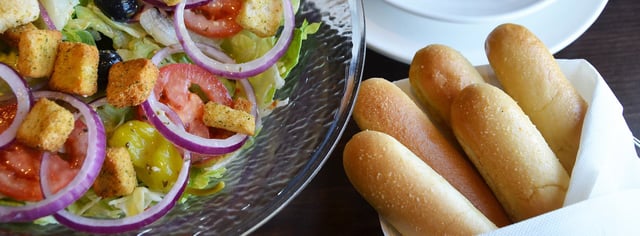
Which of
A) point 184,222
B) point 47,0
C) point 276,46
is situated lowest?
point 184,222

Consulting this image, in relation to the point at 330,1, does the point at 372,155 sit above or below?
below

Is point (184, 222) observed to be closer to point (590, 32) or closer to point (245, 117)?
point (245, 117)

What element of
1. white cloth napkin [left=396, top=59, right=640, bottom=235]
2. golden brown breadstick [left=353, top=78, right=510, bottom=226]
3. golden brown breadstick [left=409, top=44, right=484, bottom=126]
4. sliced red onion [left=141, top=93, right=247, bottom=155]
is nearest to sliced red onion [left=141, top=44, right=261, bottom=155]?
sliced red onion [left=141, top=93, right=247, bottom=155]

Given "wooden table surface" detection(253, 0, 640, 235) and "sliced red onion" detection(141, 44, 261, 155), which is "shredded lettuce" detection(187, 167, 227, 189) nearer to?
"sliced red onion" detection(141, 44, 261, 155)

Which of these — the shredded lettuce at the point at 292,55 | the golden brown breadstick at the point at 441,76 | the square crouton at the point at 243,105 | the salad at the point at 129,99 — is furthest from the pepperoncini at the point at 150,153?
the golden brown breadstick at the point at 441,76

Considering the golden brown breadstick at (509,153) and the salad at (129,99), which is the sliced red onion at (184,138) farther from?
the golden brown breadstick at (509,153)

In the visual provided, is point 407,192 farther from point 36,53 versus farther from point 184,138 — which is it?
point 36,53

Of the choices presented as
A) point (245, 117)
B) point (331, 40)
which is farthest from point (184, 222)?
point (331, 40)

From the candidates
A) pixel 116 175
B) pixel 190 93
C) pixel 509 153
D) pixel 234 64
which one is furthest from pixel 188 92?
A: pixel 509 153
